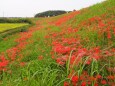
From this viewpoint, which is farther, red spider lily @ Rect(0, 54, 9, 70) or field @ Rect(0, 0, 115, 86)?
red spider lily @ Rect(0, 54, 9, 70)

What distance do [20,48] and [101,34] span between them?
374 centimetres

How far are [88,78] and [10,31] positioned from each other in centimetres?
1266

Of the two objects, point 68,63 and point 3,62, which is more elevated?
point 68,63

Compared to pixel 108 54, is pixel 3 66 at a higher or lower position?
lower

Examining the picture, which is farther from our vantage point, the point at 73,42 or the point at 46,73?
the point at 73,42

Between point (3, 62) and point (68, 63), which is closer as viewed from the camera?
point (68, 63)

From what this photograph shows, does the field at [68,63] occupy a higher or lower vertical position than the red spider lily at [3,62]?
higher

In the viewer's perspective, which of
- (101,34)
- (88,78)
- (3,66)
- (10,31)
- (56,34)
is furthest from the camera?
(10,31)

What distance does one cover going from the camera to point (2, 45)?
47.9ft

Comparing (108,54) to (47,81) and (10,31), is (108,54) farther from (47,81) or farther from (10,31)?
(10,31)

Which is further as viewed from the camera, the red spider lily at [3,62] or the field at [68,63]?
the red spider lily at [3,62]

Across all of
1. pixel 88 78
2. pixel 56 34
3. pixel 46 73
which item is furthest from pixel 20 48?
pixel 88 78

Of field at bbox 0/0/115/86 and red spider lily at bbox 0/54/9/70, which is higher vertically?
field at bbox 0/0/115/86

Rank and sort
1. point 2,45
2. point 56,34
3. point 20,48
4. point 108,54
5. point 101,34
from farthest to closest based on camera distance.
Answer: point 2,45
point 56,34
point 20,48
point 101,34
point 108,54
